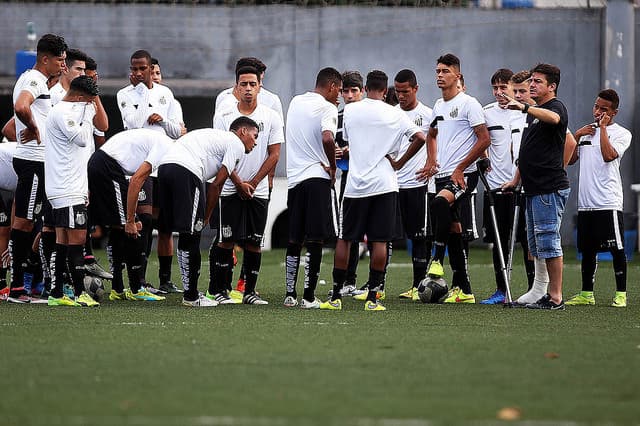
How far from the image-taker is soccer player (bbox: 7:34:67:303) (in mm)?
10977

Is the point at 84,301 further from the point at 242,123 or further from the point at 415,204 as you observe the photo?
the point at 415,204

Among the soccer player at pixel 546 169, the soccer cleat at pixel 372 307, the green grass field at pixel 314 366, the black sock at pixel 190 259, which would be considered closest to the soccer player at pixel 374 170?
the soccer cleat at pixel 372 307

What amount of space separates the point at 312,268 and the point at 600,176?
10.2ft

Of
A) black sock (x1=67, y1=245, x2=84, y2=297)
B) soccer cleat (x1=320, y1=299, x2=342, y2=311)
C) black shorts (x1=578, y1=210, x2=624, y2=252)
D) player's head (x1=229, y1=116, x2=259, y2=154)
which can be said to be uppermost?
player's head (x1=229, y1=116, x2=259, y2=154)

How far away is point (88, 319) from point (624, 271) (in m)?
5.27

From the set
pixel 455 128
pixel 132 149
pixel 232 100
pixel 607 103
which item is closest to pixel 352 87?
pixel 455 128

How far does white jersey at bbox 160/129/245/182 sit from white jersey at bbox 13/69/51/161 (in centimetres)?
135

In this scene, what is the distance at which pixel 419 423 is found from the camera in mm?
5277

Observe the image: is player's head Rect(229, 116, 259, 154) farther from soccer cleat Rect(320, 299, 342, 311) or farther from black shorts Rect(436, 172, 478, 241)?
black shorts Rect(436, 172, 478, 241)

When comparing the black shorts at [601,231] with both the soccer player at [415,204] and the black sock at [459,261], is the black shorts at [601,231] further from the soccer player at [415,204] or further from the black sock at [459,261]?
the soccer player at [415,204]

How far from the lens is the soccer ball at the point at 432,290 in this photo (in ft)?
37.7

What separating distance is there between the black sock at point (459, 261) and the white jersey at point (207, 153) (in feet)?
8.04

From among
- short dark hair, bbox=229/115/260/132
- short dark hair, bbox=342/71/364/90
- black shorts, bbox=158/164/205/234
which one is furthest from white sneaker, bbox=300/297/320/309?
short dark hair, bbox=342/71/364/90

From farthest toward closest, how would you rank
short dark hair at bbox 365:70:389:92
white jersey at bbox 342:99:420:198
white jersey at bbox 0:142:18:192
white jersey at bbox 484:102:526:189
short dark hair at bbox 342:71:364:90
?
white jersey at bbox 484:102:526:189 < white jersey at bbox 0:142:18:192 < short dark hair at bbox 342:71:364:90 < short dark hair at bbox 365:70:389:92 < white jersey at bbox 342:99:420:198
